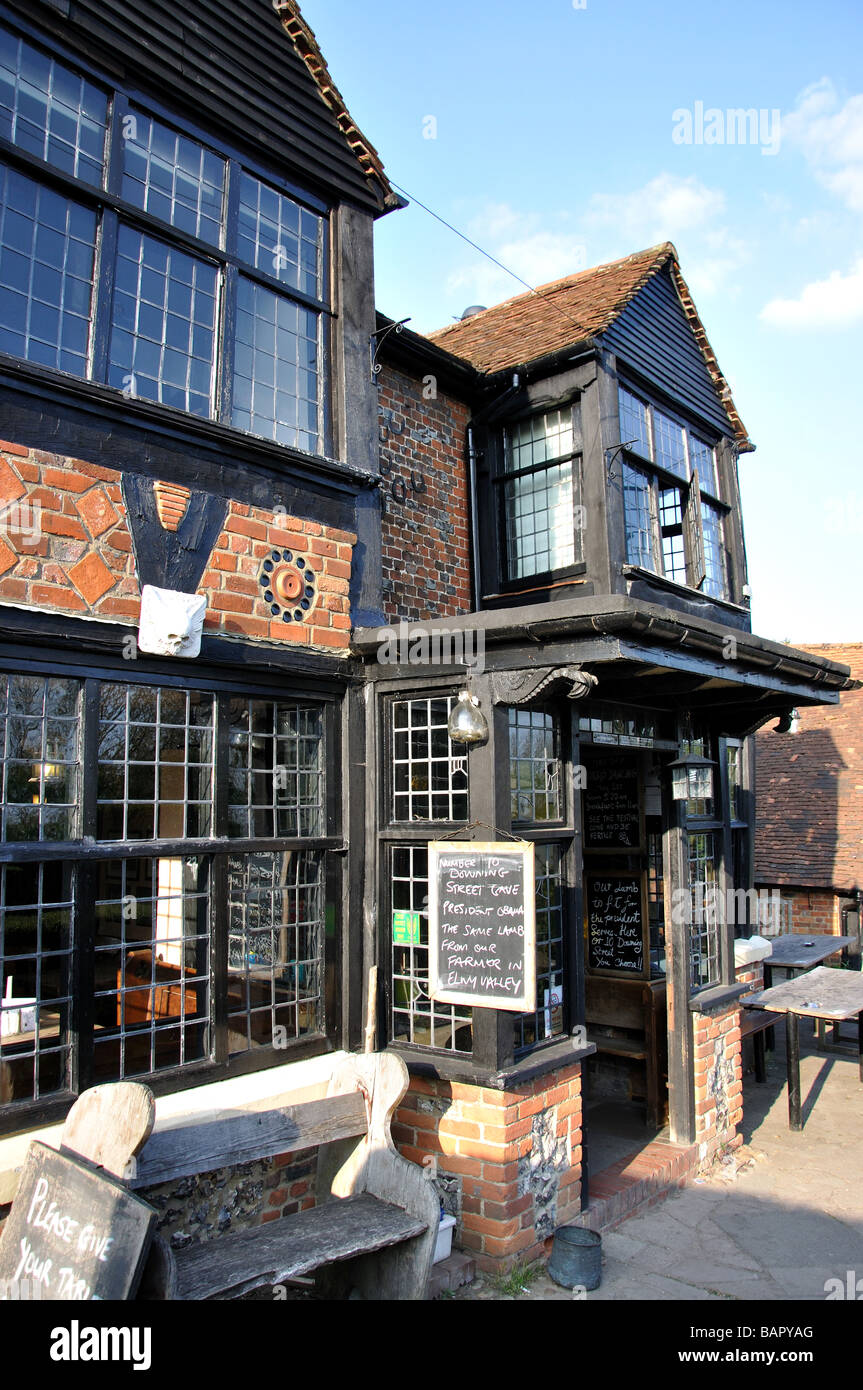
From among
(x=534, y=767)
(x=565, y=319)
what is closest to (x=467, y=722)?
(x=534, y=767)

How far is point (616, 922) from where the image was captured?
28.1 feet

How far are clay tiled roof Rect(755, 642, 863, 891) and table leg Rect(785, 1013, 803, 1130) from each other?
27.1ft

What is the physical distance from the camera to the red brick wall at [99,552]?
4160 millimetres

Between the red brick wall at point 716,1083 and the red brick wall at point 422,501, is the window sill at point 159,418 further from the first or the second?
the red brick wall at point 716,1083

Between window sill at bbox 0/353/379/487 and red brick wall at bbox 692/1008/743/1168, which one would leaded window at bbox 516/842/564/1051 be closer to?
red brick wall at bbox 692/1008/743/1168

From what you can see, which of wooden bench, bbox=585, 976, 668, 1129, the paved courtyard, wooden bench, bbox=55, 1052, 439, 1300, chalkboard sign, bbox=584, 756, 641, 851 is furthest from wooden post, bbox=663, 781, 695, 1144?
wooden bench, bbox=55, 1052, 439, 1300

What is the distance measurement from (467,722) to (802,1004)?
5.51 meters

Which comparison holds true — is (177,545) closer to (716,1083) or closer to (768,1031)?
(716,1083)

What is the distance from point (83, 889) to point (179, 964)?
0.83 m

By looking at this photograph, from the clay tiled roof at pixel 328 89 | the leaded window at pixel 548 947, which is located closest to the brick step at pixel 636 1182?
the leaded window at pixel 548 947

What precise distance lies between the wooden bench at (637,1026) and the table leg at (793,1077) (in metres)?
1.35

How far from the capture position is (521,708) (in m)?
5.45
